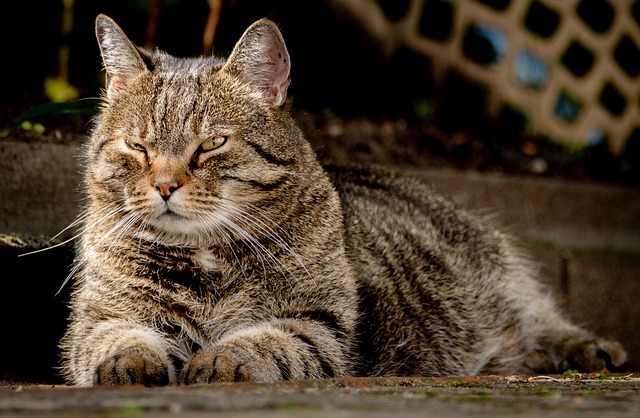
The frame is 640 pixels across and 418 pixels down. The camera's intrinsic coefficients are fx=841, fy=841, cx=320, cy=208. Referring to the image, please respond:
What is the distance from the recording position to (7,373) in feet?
11.1

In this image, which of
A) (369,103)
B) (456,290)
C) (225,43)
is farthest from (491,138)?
(456,290)

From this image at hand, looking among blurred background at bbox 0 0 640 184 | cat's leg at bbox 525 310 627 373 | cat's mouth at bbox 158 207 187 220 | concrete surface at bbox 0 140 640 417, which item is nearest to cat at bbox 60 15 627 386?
cat's mouth at bbox 158 207 187 220

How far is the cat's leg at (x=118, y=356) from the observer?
2.38 metres

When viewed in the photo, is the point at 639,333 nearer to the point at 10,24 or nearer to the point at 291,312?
the point at 291,312

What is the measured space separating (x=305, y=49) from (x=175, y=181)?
3378 mm

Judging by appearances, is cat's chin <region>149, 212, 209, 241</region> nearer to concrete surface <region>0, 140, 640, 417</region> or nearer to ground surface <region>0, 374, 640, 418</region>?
concrete surface <region>0, 140, 640, 417</region>

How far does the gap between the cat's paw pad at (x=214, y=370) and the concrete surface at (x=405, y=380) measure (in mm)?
270

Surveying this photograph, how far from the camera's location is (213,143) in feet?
9.36

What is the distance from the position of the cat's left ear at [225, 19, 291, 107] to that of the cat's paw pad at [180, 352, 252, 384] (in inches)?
41.9

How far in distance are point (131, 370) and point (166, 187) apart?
0.60m

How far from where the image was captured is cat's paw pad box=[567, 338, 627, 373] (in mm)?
3639

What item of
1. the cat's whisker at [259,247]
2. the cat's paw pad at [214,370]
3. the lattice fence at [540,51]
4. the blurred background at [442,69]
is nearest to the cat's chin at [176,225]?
the cat's whisker at [259,247]

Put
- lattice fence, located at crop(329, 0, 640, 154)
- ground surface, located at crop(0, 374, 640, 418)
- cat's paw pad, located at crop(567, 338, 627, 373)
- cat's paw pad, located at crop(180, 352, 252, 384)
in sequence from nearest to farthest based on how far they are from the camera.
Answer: ground surface, located at crop(0, 374, 640, 418)
cat's paw pad, located at crop(180, 352, 252, 384)
cat's paw pad, located at crop(567, 338, 627, 373)
lattice fence, located at crop(329, 0, 640, 154)

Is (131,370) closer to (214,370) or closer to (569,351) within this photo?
(214,370)
